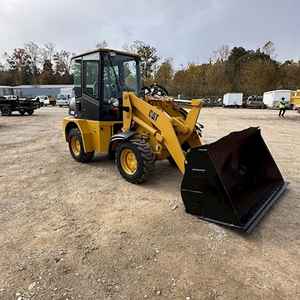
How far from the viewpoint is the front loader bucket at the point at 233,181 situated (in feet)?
11.9

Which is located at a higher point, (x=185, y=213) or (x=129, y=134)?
(x=129, y=134)

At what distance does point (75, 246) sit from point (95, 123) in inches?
128

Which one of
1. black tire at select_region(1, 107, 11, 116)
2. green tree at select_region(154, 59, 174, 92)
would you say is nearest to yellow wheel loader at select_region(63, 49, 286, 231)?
black tire at select_region(1, 107, 11, 116)

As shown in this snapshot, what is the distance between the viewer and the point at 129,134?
5324mm

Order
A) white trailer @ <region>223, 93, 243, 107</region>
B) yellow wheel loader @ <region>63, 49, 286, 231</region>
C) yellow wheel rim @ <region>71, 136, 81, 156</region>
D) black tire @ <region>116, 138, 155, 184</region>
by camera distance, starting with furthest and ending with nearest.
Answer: white trailer @ <region>223, 93, 243, 107</region>
yellow wheel rim @ <region>71, 136, 81, 156</region>
black tire @ <region>116, 138, 155, 184</region>
yellow wheel loader @ <region>63, 49, 286, 231</region>

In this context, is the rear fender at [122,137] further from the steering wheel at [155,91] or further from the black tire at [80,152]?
the steering wheel at [155,91]

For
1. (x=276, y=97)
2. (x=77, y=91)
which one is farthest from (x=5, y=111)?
(x=276, y=97)

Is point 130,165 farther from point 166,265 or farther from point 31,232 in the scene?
point 166,265

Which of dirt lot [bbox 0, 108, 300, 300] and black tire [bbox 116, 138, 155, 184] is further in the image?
black tire [bbox 116, 138, 155, 184]

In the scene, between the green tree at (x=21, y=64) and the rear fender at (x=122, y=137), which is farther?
the green tree at (x=21, y=64)

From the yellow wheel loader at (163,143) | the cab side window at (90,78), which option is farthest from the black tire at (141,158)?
the cab side window at (90,78)

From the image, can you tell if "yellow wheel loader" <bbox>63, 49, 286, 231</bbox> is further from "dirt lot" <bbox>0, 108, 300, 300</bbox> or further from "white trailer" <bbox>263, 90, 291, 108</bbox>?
"white trailer" <bbox>263, 90, 291, 108</bbox>

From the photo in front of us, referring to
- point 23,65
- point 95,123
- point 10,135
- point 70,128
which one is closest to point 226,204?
point 95,123

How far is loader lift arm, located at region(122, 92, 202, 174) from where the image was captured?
15.9ft
